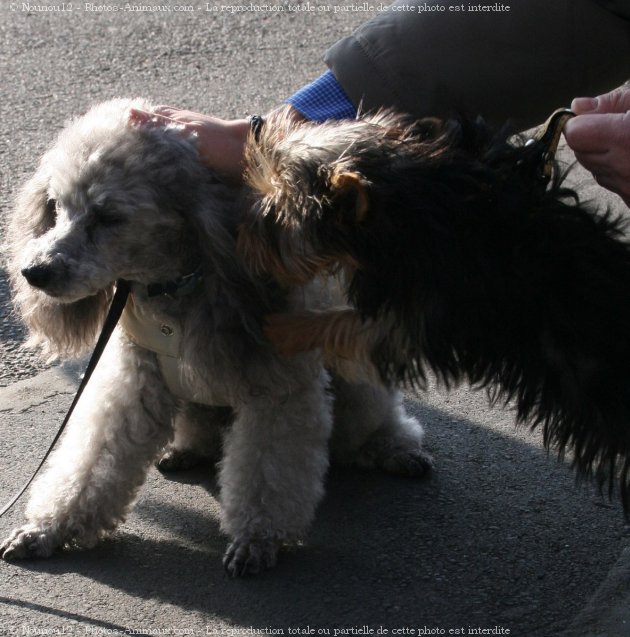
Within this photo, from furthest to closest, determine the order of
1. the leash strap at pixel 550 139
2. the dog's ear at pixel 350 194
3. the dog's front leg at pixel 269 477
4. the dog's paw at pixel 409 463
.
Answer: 1. the dog's paw at pixel 409 463
2. the dog's front leg at pixel 269 477
3. the leash strap at pixel 550 139
4. the dog's ear at pixel 350 194

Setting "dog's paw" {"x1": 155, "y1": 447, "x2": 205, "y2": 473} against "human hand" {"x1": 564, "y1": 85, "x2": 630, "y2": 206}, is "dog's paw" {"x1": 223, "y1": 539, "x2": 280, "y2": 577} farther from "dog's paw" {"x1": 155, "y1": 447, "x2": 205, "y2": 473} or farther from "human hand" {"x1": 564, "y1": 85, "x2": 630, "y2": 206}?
"human hand" {"x1": 564, "y1": 85, "x2": 630, "y2": 206}

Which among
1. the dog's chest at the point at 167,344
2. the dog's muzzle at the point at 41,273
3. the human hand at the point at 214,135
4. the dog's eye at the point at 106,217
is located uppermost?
the human hand at the point at 214,135

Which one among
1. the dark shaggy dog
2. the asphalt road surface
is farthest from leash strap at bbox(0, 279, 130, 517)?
the dark shaggy dog

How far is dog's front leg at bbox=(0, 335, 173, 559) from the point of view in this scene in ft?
9.64

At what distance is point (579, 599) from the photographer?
2.85 metres

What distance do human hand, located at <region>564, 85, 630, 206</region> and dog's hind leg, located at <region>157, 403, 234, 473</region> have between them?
1.33 m

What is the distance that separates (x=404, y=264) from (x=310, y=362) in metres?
0.65

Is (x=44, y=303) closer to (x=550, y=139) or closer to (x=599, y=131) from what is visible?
(x=550, y=139)

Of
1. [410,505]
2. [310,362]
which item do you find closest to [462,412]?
[410,505]

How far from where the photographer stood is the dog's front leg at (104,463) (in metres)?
2.94

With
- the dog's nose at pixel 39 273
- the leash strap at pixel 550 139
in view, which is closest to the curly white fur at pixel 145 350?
the dog's nose at pixel 39 273

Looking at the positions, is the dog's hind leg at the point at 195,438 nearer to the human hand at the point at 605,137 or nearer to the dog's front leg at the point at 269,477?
the dog's front leg at the point at 269,477

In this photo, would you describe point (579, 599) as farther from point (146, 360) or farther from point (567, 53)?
point (567, 53)

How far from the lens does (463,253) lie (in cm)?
240
